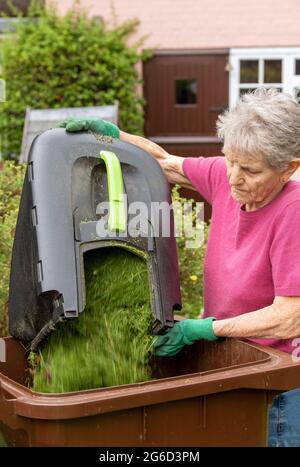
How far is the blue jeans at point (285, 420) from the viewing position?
7.29 ft

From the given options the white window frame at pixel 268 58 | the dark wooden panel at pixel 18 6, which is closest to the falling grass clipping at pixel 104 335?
the white window frame at pixel 268 58

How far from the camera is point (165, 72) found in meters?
9.15

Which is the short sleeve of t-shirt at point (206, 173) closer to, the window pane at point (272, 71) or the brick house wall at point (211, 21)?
the brick house wall at point (211, 21)

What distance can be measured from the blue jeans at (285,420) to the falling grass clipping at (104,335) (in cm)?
39

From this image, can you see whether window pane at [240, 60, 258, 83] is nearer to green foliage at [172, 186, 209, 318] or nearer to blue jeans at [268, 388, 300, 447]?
green foliage at [172, 186, 209, 318]

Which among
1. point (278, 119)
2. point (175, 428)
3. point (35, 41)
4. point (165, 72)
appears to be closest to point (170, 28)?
point (165, 72)

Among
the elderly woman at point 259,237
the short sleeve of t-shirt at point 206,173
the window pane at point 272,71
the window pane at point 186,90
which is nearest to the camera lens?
the elderly woman at point 259,237

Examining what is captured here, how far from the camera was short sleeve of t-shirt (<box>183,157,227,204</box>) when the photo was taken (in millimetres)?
2730

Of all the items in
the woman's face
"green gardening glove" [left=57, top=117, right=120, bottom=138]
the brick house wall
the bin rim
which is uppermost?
the brick house wall

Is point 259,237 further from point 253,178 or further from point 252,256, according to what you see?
point 253,178

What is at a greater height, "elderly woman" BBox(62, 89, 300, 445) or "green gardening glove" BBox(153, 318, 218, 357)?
"elderly woman" BBox(62, 89, 300, 445)

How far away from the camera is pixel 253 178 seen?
7.80ft

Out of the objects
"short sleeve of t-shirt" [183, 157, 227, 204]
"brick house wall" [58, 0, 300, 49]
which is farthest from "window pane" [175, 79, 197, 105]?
"short sleeve of t-shirt" [183, 157, 227, 204]

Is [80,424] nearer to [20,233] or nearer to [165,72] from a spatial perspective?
[20,233]
